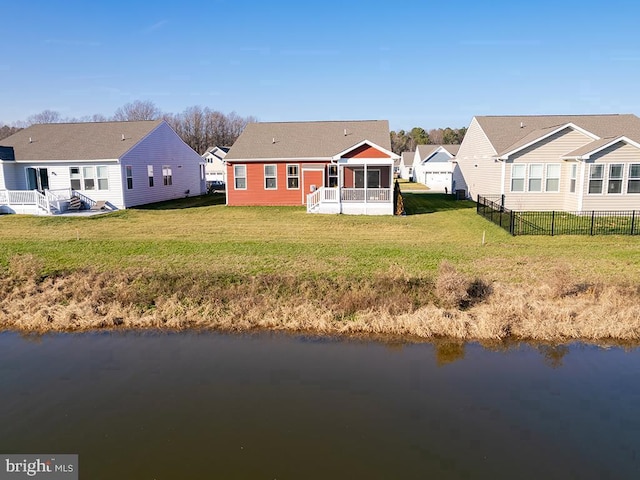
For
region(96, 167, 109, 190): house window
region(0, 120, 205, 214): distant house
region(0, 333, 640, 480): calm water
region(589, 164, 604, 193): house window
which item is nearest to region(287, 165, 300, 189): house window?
region(0, 120, 205, 214): distant house

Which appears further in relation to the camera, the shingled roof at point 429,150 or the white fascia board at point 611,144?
the shingled roof at point 429,150

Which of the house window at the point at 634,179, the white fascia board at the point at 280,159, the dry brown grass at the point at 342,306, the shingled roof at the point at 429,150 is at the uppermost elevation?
the shingled roof at the point at 429,150

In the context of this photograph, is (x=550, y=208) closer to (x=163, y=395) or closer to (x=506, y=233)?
(x=506, y=233)

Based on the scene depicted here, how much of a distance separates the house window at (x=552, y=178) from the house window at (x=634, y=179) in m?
3.06

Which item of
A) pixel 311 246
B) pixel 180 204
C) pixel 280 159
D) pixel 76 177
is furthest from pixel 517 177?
pixel 76 177

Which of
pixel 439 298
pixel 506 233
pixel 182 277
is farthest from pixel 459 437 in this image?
pixel 506 233

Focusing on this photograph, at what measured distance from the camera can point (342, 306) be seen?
10.8 metres

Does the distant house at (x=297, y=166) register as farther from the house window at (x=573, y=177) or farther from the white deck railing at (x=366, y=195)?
the house window at (x=573, y=177)

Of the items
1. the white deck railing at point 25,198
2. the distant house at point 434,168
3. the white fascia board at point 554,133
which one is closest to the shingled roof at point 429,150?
the distant house at point 434,168

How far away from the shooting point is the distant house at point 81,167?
26.6 m

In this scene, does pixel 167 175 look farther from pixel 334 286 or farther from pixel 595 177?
pixel 595 177

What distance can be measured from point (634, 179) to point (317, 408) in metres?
21.4

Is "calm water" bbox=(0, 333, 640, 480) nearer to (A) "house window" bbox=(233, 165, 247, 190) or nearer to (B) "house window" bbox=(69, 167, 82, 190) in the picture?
(B) "house window" bbox=(69, 167, 82, 190)

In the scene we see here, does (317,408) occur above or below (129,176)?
below
